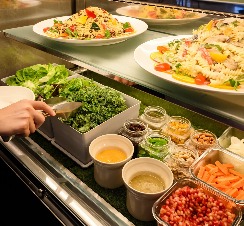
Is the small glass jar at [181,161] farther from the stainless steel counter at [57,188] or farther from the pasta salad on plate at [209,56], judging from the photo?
the pasta salad on plate at [209,56]

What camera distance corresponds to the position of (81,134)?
1.87m

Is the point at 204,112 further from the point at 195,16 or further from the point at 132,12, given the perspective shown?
the point at 132,12

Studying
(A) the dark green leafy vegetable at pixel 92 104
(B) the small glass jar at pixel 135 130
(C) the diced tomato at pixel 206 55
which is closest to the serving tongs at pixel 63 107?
(A) the dark green leafy vegetable at pixel 92 104

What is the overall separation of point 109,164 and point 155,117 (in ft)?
1.99

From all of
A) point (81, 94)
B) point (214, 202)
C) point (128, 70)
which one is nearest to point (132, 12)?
point (81, 94)

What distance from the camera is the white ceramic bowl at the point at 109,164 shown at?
1.76 metres

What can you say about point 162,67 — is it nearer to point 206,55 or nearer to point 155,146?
point 206,55

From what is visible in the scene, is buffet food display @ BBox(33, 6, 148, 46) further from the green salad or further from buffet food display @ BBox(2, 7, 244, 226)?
the green salad

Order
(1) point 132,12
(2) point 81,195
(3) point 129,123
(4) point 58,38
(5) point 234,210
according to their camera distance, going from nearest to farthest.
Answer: (5) point 234,210
(4) point 58,38
(2) point 81,195
(3) point 129,123
(1) point 132,12

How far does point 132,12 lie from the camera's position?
2.19 m

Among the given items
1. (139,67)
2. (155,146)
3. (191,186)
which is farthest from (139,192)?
(139,67)

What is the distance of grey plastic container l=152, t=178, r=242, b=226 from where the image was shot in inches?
53.5

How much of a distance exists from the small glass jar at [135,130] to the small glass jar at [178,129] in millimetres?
150

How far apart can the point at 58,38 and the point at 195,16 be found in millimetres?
843
